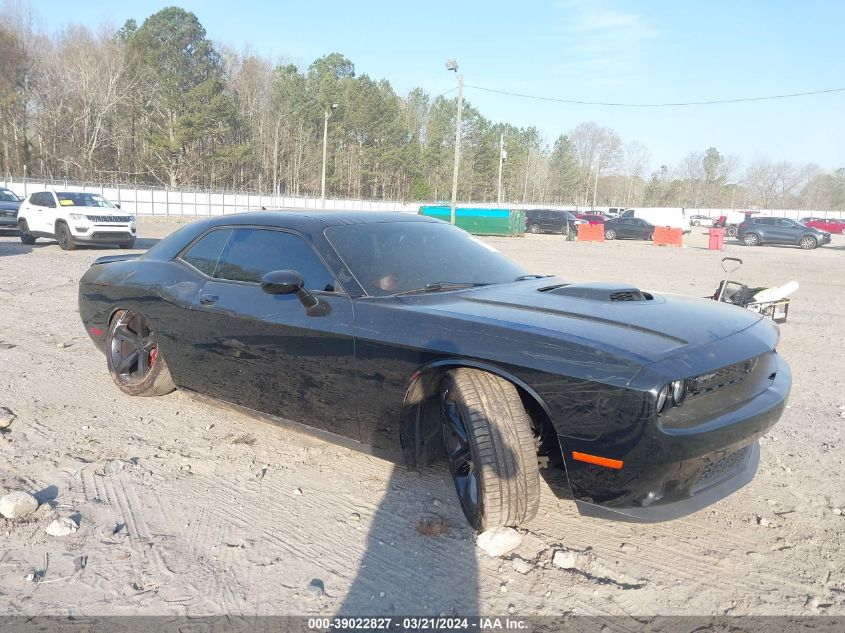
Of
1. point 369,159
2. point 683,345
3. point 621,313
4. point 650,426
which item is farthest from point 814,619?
point 369,159

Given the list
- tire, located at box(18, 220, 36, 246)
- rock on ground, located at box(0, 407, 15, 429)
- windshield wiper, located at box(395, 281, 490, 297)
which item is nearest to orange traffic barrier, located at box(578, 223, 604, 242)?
tire, located at box(18, 220, 36, 246)

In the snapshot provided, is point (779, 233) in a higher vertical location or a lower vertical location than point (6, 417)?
higher

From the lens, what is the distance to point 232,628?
2217 mm

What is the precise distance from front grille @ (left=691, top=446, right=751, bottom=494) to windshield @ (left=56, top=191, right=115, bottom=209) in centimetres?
1726

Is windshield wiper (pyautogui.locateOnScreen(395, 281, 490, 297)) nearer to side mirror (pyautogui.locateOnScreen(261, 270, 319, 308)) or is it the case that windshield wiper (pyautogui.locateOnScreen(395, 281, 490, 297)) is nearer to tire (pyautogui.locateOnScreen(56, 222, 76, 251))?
side mirror (pyautogui.locateOnScreen(261, 270, 319, 308))

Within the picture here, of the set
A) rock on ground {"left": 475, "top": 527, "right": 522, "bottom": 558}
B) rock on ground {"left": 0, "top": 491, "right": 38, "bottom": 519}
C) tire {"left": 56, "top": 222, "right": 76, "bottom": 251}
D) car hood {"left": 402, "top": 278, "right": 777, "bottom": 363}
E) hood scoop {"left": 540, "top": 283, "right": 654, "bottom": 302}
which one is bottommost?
rock on ground {"left": 0, "top": 491, "right": 38, "bottom": 519}

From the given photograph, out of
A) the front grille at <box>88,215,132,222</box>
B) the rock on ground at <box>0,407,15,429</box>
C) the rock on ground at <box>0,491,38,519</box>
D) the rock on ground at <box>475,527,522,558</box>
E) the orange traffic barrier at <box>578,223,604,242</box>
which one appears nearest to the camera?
the rock on ground at <box>475,527,522,558</box>

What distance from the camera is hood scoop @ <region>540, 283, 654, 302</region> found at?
3.27m

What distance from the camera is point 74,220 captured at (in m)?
15.7

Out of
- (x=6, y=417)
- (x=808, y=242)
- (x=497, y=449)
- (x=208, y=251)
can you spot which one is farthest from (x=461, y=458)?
(x=808, y=242)

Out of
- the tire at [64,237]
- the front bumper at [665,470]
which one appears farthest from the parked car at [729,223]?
the front bumper at [665,470]

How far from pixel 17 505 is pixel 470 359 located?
7.22 ft

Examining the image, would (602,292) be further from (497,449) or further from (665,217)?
(665,217)

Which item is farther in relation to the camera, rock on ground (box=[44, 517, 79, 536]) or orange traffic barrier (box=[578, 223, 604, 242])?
orange traffic barrier (box=[578, 223, 604, 242])
